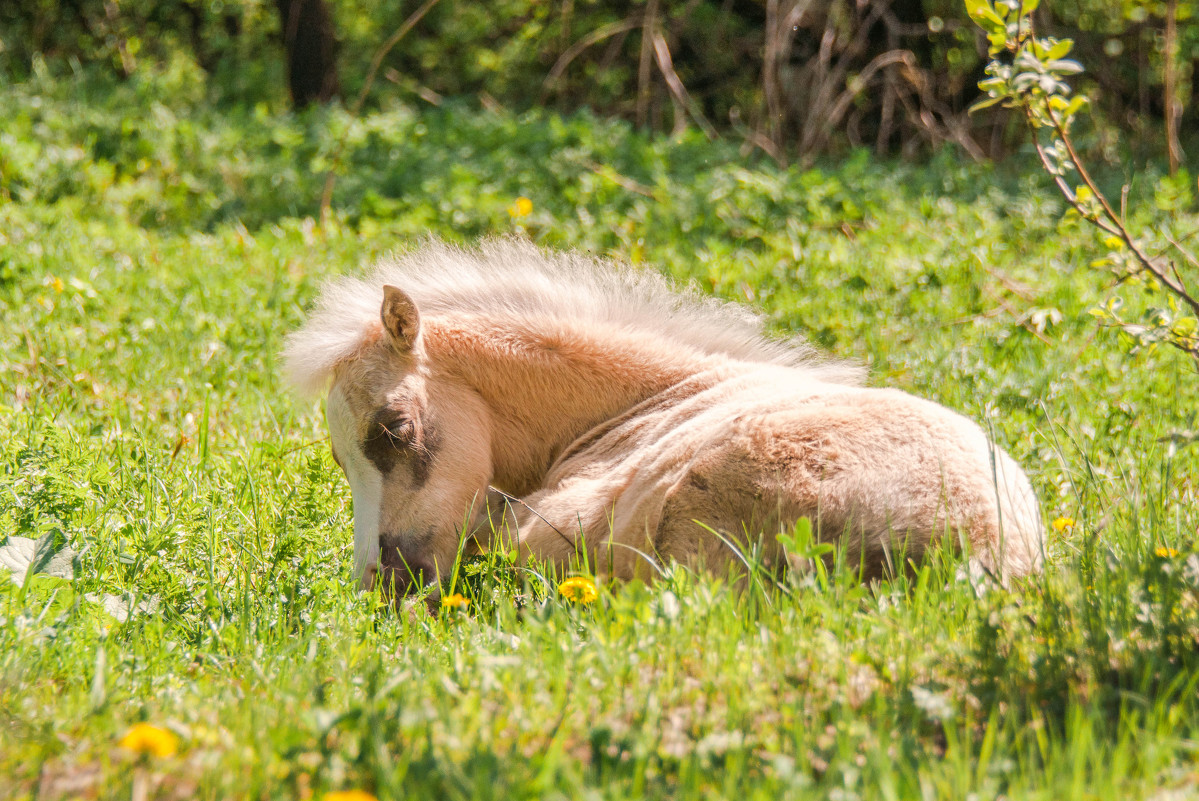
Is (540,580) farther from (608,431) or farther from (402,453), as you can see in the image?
(608,431)

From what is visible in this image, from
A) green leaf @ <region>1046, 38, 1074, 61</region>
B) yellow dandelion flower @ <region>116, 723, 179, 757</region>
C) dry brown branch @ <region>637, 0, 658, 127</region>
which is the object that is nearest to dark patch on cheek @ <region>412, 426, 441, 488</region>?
yellow dandelion flower @ <region>116, 723, 179, 757</region>

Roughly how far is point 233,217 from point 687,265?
4.37 metres

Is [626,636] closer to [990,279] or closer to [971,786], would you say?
[971,786]

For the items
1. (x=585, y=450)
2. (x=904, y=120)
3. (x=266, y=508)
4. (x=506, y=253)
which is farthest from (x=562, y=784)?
(x=904, y=120)

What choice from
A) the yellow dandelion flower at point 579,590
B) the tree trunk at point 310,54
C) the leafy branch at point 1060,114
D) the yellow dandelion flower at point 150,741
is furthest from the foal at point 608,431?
the tree trunk at point 310,54

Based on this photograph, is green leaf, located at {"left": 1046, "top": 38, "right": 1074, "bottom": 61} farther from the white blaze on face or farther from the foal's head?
the white blaze on face

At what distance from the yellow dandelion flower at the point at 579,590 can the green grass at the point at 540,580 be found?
12 centimetres

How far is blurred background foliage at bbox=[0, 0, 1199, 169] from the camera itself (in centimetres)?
1086

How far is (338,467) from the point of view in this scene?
4480mm

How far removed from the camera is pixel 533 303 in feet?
14.2

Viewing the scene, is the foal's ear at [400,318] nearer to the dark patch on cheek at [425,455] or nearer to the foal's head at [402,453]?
the foal's head at [402,453]

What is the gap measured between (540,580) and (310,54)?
11.4 metres

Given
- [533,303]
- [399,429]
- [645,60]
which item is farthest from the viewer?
[645,60]

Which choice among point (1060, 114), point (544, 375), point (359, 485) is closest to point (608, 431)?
point (544, 375)
